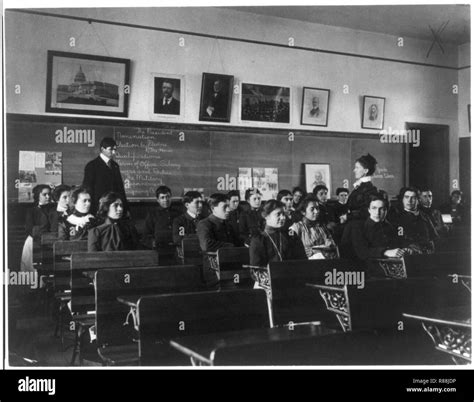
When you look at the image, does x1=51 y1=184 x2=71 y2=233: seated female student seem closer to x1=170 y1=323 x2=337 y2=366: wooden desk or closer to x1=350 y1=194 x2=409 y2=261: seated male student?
x1=350 y1=194 x2=409 y2=261: seated male student

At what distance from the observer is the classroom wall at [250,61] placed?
5.83m

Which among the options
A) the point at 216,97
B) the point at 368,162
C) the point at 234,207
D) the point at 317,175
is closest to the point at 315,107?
the point at 317,175

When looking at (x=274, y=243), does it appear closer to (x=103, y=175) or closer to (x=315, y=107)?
(x=103, y=175)

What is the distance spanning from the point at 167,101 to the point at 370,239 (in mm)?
3110

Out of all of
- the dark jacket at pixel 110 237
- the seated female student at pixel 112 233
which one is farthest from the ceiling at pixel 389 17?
→ the dark jacket at pixel 110 237

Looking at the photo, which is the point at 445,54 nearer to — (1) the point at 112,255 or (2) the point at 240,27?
(2) the point at 240,27

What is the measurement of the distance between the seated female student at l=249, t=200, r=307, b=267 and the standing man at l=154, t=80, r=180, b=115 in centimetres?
305

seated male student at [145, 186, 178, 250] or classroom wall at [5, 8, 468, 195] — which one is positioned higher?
classroom wall at [5, 8, 468, 195]

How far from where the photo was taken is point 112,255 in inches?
129

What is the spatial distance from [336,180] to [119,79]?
10.1 ft

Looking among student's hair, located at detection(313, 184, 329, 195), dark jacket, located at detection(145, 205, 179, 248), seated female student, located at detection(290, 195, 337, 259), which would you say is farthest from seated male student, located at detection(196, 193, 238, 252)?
student's hair, located at detection(313, 184, 329, 195)

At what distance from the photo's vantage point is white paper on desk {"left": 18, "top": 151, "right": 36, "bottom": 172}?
18.7 ft

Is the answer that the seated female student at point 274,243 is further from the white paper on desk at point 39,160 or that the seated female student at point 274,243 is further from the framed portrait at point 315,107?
the framed portrait at point 315,107
